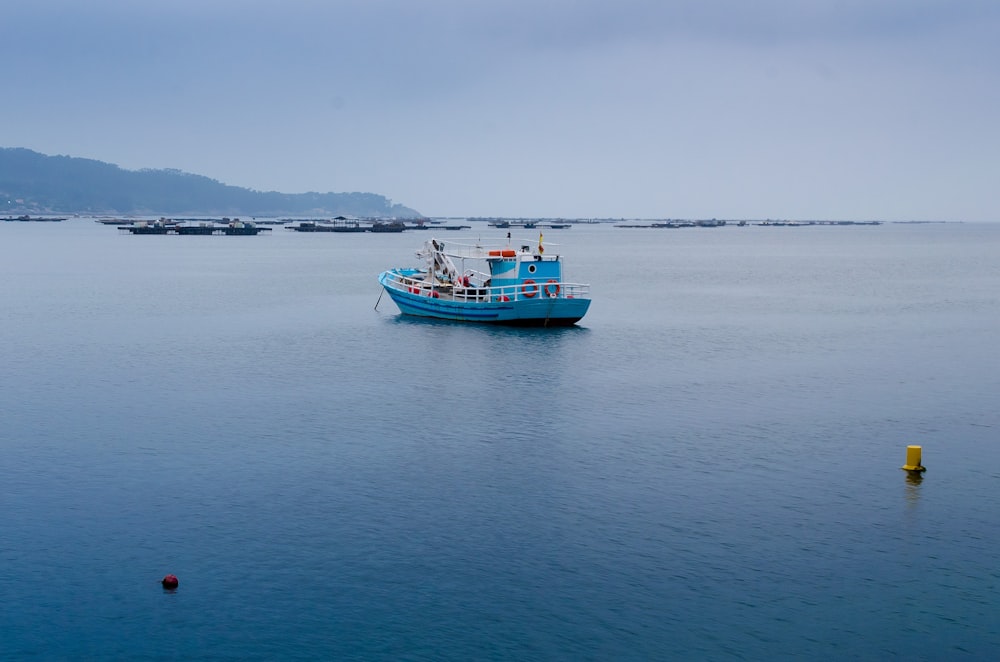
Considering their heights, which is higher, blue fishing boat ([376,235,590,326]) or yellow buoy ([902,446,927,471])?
blue fishing boat ([376,235,590,326])

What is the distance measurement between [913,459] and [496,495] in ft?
43.4

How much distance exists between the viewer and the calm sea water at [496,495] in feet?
68.5

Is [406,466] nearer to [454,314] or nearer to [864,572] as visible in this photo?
[864,572]

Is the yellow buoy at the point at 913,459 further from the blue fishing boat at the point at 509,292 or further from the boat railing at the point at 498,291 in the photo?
the blue fishing boat at the point at 509,292

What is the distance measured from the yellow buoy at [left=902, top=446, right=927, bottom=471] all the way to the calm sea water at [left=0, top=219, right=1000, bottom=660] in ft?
1.74

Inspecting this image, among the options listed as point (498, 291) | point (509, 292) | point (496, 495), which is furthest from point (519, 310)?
point (496, 495)

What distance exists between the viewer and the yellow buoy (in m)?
31.4

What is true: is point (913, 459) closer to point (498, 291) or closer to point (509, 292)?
point (509, 292)

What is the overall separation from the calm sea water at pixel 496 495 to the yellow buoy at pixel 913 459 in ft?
1.74

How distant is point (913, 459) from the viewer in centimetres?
3150

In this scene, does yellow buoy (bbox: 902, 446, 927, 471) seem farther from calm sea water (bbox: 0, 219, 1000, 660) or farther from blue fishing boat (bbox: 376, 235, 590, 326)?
blue fishing boat (bbox: 376, 235, 590, 326)

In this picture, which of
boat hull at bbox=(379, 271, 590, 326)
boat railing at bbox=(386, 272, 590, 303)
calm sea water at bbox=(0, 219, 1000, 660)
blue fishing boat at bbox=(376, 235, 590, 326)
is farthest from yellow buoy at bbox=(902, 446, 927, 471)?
boat hull at bbox=(379, 271, 590, 326)

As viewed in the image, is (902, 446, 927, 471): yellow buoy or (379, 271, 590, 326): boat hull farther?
(379, 271, 590, 326): boat hull

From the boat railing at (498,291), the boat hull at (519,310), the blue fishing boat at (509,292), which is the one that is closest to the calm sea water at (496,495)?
the boat hull at (519,310)
